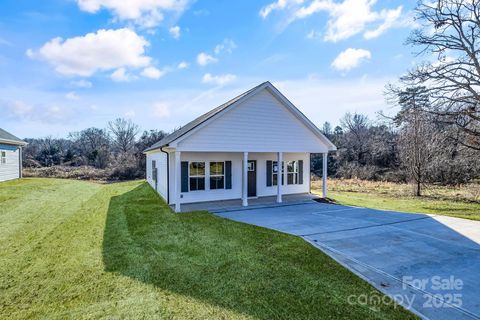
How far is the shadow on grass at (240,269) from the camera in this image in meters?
3.96

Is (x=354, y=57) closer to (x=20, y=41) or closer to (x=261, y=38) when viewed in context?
(x=261, y=38)

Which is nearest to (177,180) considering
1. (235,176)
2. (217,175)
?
(217,175)

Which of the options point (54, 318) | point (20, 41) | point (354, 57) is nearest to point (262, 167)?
point (354, 57)

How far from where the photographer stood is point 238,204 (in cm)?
1242

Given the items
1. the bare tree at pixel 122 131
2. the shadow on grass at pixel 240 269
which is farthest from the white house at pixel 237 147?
the bare tree at pixel 122 131

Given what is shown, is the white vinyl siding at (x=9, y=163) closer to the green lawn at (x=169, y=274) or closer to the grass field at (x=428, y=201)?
the green lawn at (x=169, y=274)

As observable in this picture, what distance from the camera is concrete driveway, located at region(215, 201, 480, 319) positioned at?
4.26 m

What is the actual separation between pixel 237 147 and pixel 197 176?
95.4 inches

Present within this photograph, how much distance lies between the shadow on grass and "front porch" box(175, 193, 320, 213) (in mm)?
2696

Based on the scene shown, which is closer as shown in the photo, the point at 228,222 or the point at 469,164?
the point at 228,222

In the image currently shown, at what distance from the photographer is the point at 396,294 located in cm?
434

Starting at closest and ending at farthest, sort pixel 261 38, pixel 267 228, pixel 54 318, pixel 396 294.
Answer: pixel 54 318, pixel 396 294, pixel 267 228, pixel 261 38

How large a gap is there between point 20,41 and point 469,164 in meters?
26.6

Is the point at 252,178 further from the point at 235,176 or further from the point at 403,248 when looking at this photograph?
the point at 403,248
